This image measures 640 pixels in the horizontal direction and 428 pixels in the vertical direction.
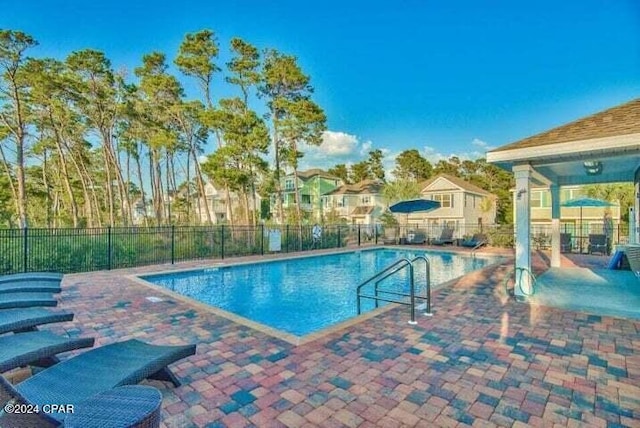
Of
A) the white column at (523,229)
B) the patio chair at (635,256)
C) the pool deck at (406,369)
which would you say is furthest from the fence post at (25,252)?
the patio chair at (635,256)

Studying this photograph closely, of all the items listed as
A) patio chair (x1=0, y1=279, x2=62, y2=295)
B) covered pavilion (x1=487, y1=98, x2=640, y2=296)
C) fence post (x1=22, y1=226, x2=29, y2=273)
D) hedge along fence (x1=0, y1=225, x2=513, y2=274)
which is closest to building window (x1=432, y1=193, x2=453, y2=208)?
hedge along fence (x1=0, y1=225, x2=513, y2=274)

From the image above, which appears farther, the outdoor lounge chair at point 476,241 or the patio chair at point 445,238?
the patio chair at point 445,238

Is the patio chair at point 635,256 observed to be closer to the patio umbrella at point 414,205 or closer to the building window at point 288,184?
the patio umbrella at point 414,205

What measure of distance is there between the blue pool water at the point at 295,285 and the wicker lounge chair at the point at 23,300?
3417mm

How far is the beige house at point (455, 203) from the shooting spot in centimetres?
2906

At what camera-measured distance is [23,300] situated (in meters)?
4.40

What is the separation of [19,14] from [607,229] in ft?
85.7

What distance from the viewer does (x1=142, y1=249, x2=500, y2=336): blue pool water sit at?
7.10m

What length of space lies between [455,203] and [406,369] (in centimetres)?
2819

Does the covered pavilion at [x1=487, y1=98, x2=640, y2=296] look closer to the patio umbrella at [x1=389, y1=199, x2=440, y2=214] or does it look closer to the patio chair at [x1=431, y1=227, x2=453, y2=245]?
the patio umbrella at [x1=389, y1=199, x2=440, y2=214]

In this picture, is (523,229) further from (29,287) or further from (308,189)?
(308,189)

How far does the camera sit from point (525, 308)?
5754 mm

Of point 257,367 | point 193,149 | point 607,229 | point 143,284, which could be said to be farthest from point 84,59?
point 607,229

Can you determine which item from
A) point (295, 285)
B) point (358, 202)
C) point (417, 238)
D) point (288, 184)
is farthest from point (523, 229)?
point (288, 184)
